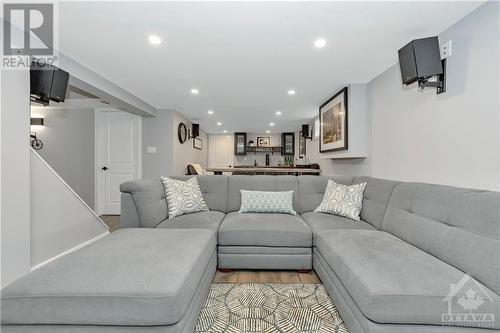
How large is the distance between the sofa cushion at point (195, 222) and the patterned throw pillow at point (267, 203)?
36 centimetres

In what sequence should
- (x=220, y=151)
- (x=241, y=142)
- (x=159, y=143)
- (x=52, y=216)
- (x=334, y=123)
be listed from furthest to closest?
(x=220, y=151) → (x=241, y=142) → (x=159, y=143) → (x=334, y=123) → (x=52, y=216)

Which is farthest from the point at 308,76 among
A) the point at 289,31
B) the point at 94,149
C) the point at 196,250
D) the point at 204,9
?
the point at 94,149

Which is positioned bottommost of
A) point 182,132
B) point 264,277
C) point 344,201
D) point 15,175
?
point 264,277

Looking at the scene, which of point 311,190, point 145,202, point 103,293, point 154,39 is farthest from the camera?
point 311,190

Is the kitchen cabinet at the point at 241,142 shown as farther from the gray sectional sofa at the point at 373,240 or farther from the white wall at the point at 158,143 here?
the gray sectional sofa at the point at 373,240

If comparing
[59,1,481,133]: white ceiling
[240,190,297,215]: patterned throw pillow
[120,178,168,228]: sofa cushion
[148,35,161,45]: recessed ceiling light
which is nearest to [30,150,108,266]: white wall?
[120,178,168,228]: sofa cushion

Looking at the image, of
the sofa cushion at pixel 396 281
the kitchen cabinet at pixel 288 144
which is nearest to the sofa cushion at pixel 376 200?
the sofa cushion at pixel 396 281

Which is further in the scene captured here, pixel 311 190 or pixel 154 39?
pixel 311 190

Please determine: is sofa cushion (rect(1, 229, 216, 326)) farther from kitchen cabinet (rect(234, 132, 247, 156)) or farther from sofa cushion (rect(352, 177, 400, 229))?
kitchen cabinet (rect(234, 132, 247, 156))

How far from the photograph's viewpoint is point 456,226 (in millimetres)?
1359

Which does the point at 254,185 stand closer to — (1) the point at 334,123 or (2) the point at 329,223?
(2) the point at 329,223

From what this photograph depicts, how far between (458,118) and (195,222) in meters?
2.37

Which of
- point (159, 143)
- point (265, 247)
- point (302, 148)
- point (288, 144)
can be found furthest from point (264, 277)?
point (288, 144)

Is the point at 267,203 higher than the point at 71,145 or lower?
lower
